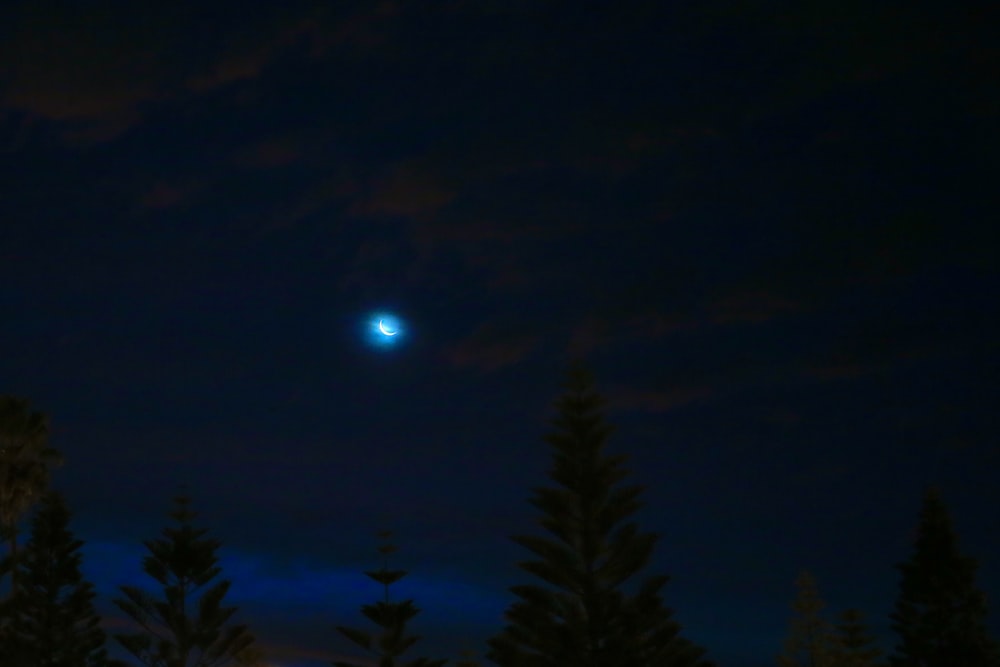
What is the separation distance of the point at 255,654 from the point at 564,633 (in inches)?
1028

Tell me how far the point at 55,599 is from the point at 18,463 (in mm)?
7939

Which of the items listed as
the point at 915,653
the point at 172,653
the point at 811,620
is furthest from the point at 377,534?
the point at 811,620

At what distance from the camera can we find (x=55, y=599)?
39719 millimetres

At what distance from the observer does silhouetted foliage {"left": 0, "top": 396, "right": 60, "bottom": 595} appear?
3353 centimetres

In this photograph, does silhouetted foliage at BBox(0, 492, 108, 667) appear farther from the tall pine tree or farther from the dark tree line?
the tall pine tree

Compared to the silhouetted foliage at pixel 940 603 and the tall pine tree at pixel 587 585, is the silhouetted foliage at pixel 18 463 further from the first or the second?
the silhouetted foliage at pixel 940 603

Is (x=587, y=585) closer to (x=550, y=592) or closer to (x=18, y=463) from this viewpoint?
(x=550, y=592)

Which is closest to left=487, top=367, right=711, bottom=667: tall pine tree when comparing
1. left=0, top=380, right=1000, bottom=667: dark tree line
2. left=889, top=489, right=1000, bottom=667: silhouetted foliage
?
left=0, top=380, right=1000, bottom=667: dark tree line

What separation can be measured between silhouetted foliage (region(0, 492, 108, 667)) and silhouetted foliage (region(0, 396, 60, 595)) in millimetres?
5868

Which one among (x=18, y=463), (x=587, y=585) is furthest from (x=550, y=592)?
(x=18, y=463)

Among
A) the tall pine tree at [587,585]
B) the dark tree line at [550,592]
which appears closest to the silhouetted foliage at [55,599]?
the dark tree line at [550,592]

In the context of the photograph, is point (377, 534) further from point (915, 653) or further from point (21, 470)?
point (915, 653)

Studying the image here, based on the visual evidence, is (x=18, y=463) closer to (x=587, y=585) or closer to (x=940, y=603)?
(x=587, y=585)

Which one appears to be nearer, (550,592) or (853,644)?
(550,592)
